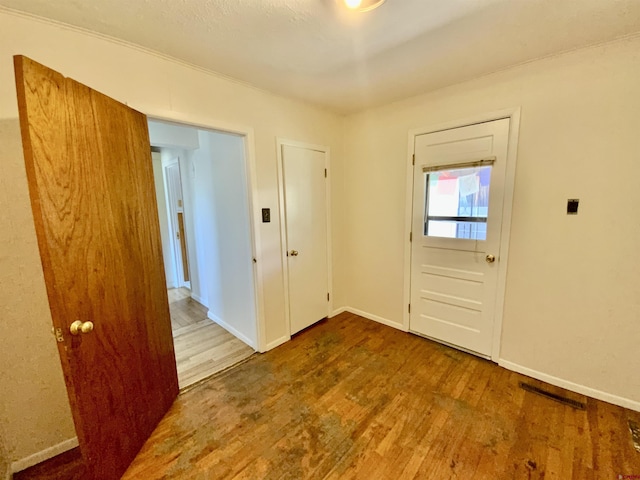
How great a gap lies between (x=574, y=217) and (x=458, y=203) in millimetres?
759

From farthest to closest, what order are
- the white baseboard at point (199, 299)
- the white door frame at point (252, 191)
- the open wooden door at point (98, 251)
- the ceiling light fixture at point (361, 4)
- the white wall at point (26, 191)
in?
the white baseboard at point (199, 299)
the white door frame at point (252, 191)
the white wall at point (26, 191)
the ceiling light fixture at point (361, 4)
the open wooden door at point (98, 251)

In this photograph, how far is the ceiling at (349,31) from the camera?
1.32 metres

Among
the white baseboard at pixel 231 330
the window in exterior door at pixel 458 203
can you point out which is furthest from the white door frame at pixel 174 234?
the window in exterior door at pixel 458 203

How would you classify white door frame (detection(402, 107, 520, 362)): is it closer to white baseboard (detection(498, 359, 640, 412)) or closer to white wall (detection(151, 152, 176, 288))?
white baseboard (detection(498, 359, 640, 412))

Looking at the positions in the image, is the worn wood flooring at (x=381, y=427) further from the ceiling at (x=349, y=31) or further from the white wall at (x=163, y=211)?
the white wall at (x=163, y=211)

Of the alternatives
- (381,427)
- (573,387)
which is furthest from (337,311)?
(573,387)

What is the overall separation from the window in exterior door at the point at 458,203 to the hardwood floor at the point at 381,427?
1.17m

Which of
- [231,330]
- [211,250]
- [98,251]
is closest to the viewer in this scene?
[98,251]

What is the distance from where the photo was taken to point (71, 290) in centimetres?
116

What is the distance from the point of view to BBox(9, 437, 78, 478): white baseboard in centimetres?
145

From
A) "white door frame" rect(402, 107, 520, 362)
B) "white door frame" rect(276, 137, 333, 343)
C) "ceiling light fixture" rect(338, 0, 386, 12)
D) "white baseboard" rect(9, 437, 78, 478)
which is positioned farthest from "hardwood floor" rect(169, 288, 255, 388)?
"ceiling light fixture" rect(338, 0, 386, 12)

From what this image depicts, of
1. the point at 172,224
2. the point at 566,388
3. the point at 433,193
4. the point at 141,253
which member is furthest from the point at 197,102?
the point at 566,388

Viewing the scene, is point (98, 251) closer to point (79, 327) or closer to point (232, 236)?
point (79, 327)

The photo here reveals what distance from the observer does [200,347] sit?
2.64 m
